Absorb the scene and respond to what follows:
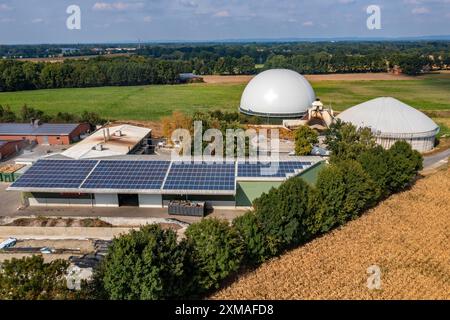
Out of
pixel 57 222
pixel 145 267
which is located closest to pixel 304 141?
pixel 57 222

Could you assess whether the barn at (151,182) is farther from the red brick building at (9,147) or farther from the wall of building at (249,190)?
the red brick building at (9,147)

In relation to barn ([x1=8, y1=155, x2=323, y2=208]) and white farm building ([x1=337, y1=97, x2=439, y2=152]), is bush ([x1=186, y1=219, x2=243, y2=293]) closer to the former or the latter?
barn ([x1=8, y1=155, x2=323, y2=208])

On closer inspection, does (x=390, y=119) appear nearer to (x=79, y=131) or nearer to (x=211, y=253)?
(x=211, y=253)

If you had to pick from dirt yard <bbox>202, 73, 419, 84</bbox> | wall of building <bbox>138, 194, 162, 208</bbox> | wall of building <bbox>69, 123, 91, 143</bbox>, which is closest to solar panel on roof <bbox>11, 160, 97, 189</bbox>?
wall of building <bbox>138, 194, 162, 208</bbox>

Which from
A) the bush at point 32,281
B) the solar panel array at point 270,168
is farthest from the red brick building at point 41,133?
the bush at point 32,281
